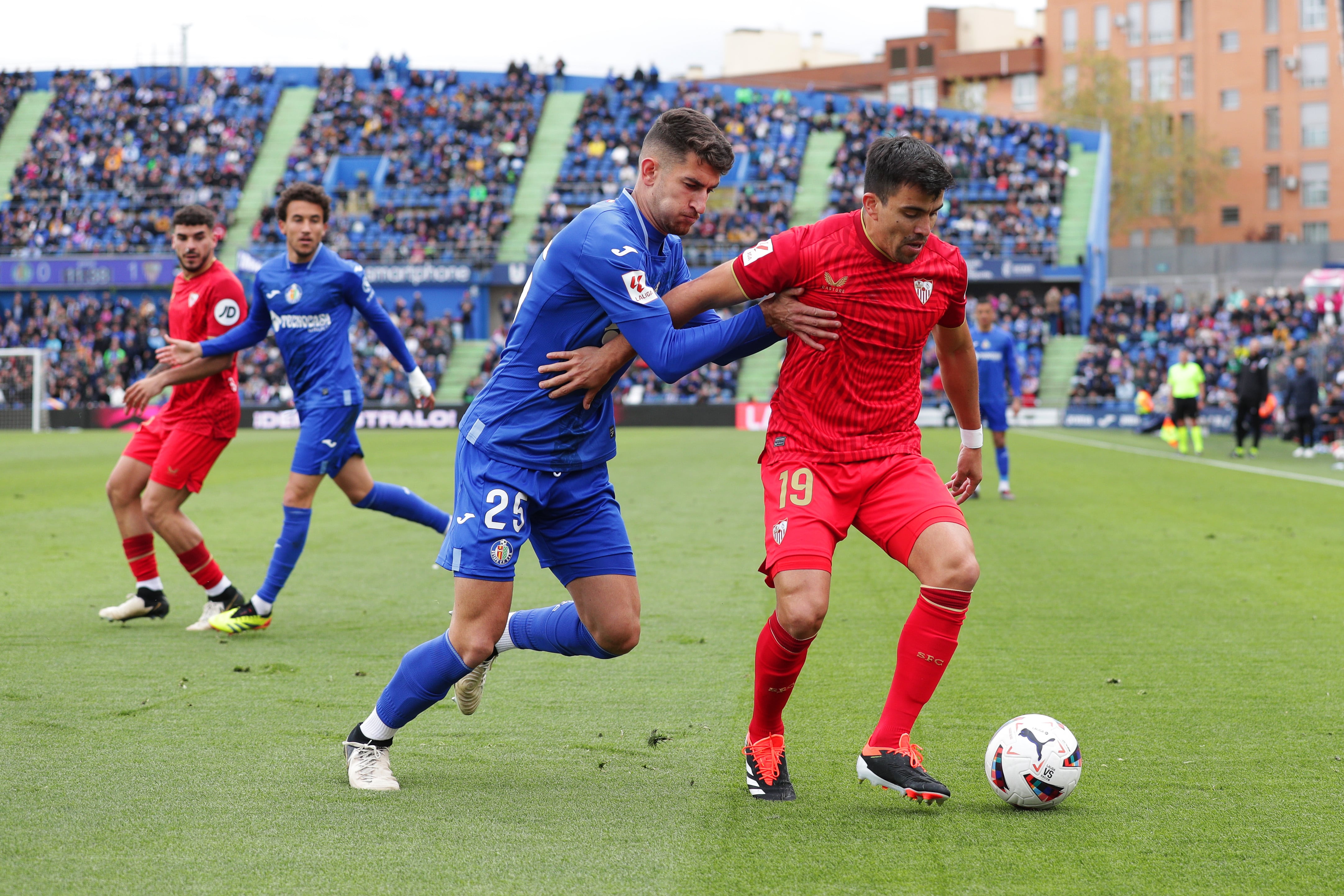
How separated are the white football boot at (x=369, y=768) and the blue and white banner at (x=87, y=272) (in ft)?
134

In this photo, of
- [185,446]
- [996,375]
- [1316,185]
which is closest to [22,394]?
[996,375]

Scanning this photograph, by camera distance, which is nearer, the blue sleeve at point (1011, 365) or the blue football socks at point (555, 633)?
the blue football socks at point (555, 633)

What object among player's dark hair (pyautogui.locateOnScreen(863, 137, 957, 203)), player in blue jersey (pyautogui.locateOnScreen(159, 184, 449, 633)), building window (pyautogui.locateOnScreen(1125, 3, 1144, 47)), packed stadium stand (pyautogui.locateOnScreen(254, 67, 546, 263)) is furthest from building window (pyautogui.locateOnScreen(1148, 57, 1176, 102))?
player's dark hair (pyautogui.locateOnScreen(863, 137, 957, 203))

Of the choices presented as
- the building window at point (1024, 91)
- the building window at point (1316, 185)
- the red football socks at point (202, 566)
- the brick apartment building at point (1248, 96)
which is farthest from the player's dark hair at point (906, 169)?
the building window at point (1024, 91)

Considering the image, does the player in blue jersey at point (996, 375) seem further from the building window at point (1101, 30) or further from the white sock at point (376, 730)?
the building window at point (1101, 30)

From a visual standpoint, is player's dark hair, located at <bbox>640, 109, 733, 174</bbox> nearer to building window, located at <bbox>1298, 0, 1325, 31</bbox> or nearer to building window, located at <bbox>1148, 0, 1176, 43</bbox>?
building window, located at <bbox>1298, 0, 1325, 31</bbox>

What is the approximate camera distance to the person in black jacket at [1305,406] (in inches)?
938

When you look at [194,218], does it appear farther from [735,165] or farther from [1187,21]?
[1187,21]

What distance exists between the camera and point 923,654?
4152mm

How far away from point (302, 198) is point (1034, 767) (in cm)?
493

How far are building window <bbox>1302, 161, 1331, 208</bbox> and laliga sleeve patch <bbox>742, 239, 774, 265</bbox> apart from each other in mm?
68794

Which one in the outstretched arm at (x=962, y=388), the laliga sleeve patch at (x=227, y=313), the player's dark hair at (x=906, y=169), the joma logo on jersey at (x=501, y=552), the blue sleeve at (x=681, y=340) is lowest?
the joma logo on jersey at (x=501, y=552)

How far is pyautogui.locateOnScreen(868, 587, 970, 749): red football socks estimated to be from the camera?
13.5 ft

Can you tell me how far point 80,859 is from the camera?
343cm
